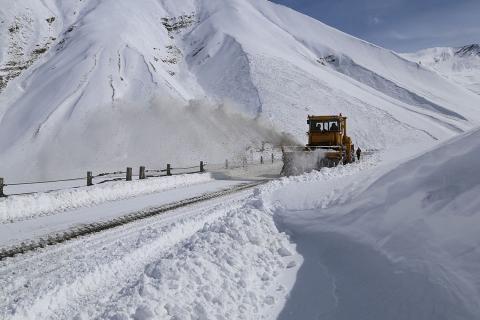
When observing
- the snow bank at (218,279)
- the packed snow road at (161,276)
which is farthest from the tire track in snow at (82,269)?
A: the snow bank at (218,279)

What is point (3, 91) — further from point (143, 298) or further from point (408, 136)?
point (143, 298)

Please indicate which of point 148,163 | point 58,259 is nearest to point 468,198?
point 58,259

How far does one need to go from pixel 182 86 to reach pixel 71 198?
55241mm

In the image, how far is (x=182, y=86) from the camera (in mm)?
68438

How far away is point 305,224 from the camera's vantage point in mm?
7785

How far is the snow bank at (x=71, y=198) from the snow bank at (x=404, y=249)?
8.74m

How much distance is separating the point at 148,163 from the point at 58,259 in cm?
2958

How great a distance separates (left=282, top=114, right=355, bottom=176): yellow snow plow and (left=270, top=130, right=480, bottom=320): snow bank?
50.4 feet

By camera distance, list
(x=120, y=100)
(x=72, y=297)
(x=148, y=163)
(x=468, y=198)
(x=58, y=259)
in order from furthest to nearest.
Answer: (x=120, y=100) < (x=148, y=163) < (x=58, y=259) < (x=72, y=297) < (x=468, y=198)

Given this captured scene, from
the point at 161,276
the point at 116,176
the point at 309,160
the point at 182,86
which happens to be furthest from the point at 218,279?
the point at 182,86

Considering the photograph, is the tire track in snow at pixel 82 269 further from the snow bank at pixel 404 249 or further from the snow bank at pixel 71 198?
the snow bank at pixel 71 198

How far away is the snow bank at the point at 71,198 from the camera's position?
12.4 metres

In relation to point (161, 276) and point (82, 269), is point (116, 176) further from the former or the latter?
point (161, 276)

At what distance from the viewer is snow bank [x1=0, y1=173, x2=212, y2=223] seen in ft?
40.8
